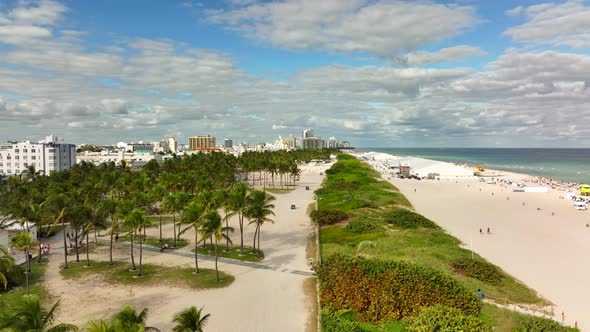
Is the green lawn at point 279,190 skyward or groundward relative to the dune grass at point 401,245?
skyward

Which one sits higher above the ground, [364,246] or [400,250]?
[364,246]

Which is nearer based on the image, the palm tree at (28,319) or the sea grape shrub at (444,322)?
the palm tree at (28,319)

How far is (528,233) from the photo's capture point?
61.3m

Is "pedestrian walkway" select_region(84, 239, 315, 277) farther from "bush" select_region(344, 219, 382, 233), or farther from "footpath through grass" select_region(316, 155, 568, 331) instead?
"bush" select_region(344, 219, 382, 233)

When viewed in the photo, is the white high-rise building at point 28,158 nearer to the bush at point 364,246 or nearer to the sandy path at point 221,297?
the sandy path at point 221,297

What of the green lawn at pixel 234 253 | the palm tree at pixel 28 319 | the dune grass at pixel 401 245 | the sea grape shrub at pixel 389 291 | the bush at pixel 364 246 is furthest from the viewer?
the green lawn at pixel 234 253

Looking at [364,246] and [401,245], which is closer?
[364,246]

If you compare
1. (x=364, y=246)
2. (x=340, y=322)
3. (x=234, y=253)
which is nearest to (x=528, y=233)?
(x=364, y=246)

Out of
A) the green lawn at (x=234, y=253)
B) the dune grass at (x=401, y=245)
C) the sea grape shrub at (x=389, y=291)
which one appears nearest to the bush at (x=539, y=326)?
the dune grass at (x=401, y=245)

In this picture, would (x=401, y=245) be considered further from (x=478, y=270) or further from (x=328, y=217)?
(x=328, y=217)

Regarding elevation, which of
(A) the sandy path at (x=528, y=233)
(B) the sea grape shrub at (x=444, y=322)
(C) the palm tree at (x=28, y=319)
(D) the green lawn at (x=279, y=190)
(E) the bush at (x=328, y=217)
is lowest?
(A) the sandy path at (x=528, y=233)

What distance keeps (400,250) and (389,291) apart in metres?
16.3

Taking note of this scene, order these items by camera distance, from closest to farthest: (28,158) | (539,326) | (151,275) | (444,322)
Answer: (444,322) < (539,326) < (151,275) < (28,158)

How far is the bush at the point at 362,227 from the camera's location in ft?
191
